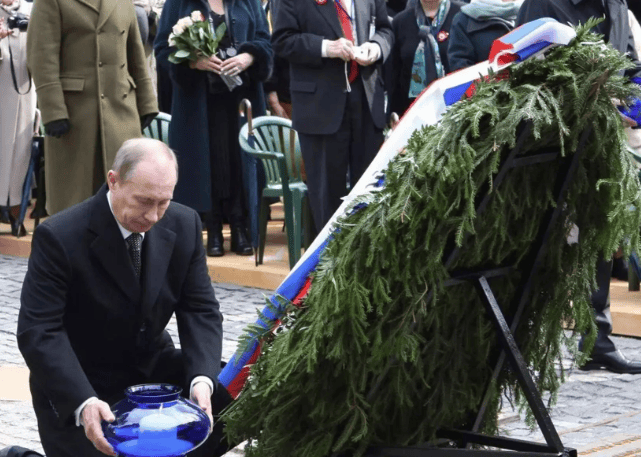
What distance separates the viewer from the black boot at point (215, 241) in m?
10.5

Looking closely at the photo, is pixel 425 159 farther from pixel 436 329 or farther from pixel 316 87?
pixel 316 87

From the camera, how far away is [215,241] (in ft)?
34.5

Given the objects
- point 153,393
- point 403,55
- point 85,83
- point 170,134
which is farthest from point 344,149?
point 153,393

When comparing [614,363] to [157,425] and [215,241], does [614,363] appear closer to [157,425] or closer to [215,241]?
[157,425]

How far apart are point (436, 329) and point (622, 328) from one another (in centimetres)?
449

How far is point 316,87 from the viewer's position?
875 cm

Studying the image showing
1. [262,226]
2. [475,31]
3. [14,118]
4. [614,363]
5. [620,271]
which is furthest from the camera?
[14,118]

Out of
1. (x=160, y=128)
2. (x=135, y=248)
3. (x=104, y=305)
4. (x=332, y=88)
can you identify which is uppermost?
(x=332, y=88)

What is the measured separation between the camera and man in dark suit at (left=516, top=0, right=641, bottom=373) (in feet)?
22.3

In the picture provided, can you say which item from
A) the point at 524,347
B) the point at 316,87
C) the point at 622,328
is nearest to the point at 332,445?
the point at 524,347

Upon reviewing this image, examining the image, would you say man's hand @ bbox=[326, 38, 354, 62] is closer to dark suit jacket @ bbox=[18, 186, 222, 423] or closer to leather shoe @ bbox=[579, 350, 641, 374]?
leather shoe @ bbox=[579, 350, 641, 374]

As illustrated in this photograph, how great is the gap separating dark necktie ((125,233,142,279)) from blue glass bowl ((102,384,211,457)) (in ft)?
2.54

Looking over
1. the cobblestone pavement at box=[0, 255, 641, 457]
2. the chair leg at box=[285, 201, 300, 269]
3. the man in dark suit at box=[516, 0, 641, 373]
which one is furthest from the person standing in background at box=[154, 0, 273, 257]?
the man in dark suit at box=[516, 0, 641, 373]

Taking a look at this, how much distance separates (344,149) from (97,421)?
5.06 metres
